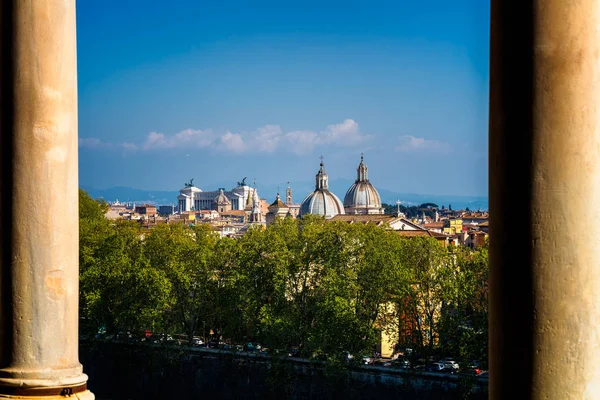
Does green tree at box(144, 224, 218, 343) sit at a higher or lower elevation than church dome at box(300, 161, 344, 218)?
lower

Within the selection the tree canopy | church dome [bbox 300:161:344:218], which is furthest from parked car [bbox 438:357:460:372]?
church dome [bbox 300:161:344:218]

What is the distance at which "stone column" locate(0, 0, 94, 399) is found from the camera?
606cm

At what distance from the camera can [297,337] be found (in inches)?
1585

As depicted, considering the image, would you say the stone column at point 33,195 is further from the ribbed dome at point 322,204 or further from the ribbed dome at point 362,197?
the ribbed dome at point 362,197

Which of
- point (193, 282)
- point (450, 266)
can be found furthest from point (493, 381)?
point (193, 282)

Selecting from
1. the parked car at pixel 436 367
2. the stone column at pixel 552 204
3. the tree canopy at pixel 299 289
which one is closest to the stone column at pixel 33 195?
the stone column at pixel 552 204

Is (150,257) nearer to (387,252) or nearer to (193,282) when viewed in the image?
(193,282)

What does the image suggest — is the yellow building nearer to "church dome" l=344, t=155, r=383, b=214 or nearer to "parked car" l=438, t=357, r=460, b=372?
"church dome" l=344, t=155, r=383, b=214

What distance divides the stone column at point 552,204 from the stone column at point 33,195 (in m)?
2.99

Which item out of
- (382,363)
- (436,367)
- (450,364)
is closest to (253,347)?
(382,363)

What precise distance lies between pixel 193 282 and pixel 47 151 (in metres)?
37.0

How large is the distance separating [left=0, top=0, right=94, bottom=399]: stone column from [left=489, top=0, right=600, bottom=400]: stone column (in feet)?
9.82

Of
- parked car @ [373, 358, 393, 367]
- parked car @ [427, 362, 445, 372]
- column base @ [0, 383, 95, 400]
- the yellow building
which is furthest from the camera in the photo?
the yellow building

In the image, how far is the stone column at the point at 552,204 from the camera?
13.0 feet
